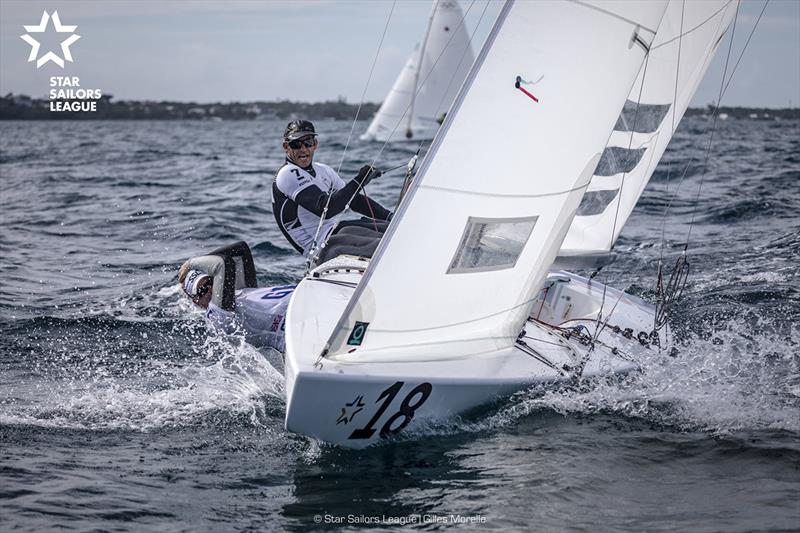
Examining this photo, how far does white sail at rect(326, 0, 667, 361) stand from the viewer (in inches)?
150

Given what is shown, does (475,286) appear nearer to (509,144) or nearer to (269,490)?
(509,144)

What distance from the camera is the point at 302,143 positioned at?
5414 millimetres

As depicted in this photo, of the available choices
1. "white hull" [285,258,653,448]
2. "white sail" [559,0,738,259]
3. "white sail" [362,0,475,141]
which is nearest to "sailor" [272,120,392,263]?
"white hull" [285,258,653,448]

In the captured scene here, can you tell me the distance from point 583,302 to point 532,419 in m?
1.81

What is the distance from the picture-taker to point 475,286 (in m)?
4.16

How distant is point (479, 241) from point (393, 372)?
0.79 m

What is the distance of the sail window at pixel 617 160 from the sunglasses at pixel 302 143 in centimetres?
220

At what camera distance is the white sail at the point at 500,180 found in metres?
3.82

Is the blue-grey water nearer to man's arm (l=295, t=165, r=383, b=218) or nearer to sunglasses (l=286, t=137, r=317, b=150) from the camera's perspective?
man's arm (l=295, t=165, r=383, b=218)

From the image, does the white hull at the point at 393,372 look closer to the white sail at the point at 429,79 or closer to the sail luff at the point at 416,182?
the sail luff at the point at 416,182

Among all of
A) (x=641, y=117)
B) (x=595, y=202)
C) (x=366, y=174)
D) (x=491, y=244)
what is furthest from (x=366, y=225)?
(x=641, y=117)

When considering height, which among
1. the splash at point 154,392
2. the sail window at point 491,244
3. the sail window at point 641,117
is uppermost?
the sail window at point 641,117

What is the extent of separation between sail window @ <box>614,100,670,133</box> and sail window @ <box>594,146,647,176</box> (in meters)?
0.16

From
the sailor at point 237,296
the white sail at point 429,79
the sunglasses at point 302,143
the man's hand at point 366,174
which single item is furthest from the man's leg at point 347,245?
the white sail at point 429,79
